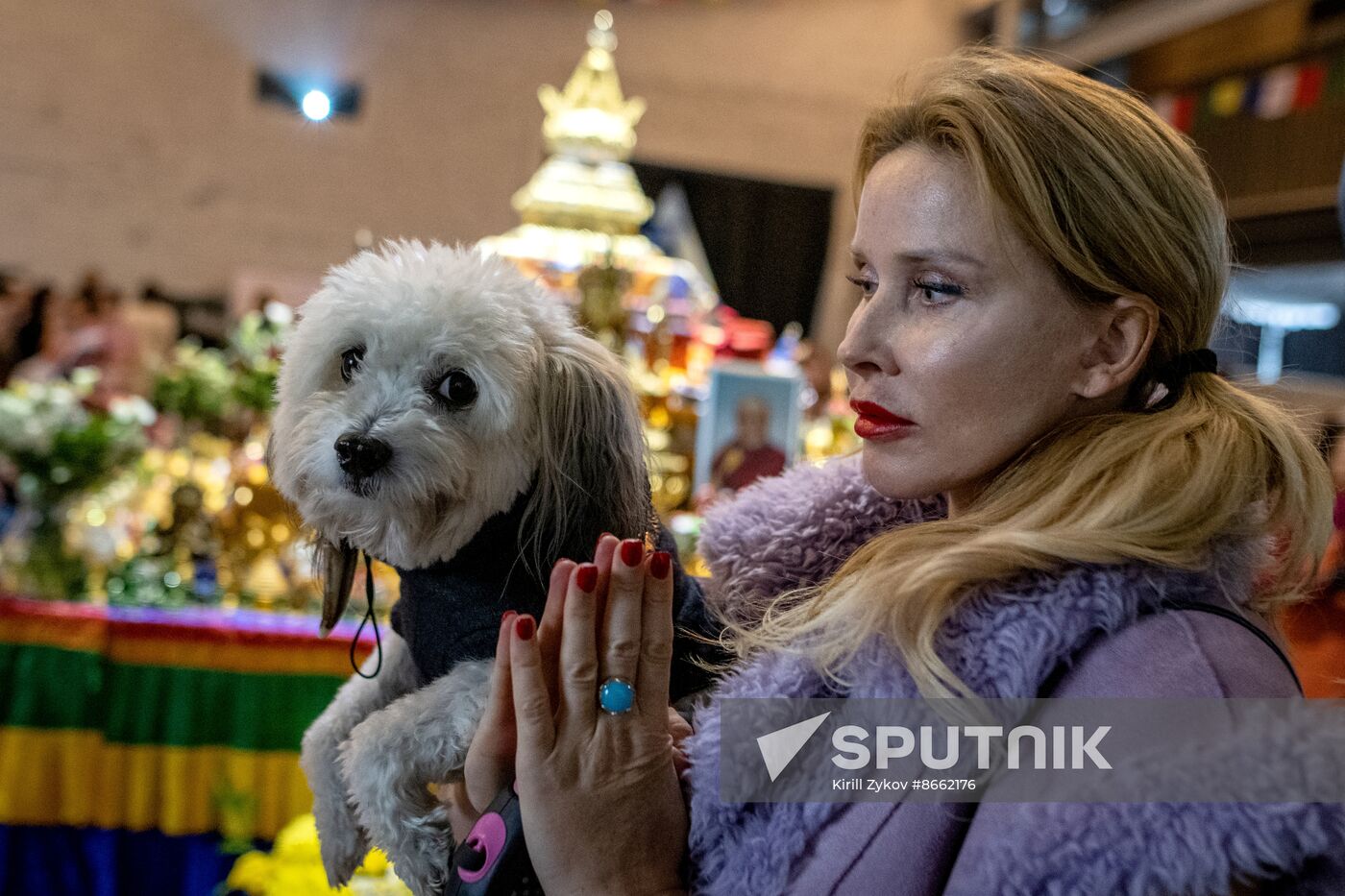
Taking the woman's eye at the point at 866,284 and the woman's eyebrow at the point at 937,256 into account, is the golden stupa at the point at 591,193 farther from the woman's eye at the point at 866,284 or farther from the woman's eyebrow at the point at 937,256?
the woman's eyebrow at the point at 937,256

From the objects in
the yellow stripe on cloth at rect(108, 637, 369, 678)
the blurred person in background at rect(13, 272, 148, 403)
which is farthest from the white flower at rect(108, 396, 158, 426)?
the yellow stripe on cloth at rect(108, 637, 369, 678)

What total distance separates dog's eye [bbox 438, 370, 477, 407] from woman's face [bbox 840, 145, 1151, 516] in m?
0.35

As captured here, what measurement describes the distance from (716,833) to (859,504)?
14.6 inches

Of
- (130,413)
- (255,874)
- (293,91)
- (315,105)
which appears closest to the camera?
(315,105)

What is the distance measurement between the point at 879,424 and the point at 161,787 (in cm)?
216

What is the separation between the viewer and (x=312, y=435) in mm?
1050

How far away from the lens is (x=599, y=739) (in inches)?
34.5

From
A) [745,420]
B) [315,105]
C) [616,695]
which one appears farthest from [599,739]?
[745,420]

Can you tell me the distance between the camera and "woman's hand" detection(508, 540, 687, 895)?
86 centimetres

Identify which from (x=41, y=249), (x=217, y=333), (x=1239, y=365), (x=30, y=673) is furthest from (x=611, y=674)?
(x=41, y=249)

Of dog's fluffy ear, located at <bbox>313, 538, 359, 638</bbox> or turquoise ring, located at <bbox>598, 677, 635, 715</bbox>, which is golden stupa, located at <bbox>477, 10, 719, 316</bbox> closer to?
dog's fluffy ear, located at <bbox>313, 538, 359, 638</bbox>

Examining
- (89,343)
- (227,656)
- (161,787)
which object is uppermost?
(89,343)

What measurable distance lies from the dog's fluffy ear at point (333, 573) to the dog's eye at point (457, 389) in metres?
0.19

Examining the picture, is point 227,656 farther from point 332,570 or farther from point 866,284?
point 866,284
